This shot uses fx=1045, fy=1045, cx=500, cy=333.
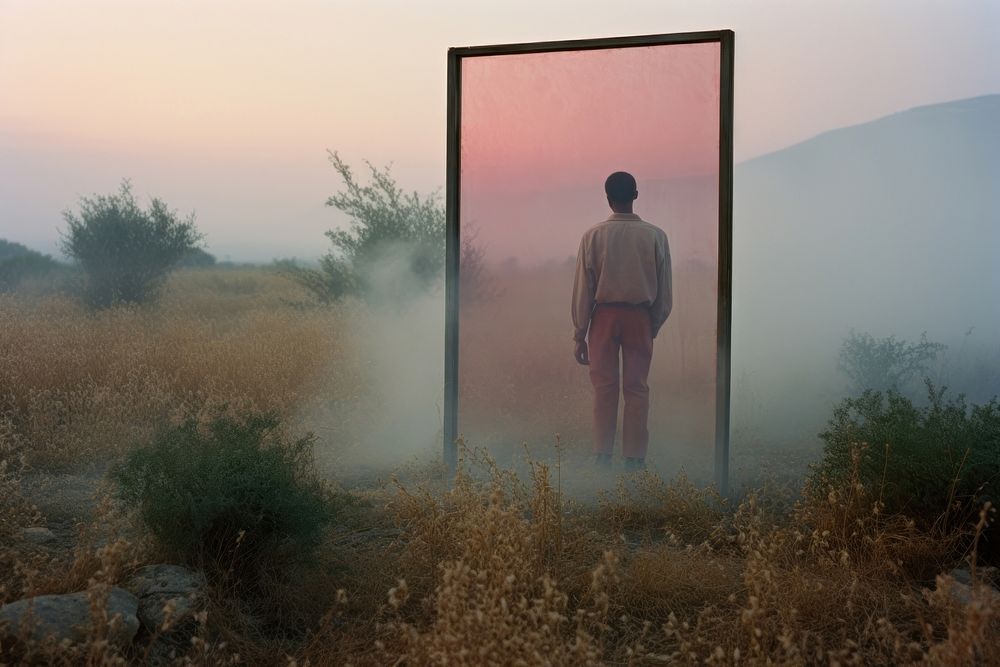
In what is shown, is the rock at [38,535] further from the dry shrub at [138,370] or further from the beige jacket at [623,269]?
the beige jacket at [623,269]

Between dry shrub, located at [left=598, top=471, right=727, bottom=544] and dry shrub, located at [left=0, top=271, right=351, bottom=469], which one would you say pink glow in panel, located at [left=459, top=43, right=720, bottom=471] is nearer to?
dry shrub, located at [left=598, top=471, right=727, bottom=544]

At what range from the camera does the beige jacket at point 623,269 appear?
6727mm

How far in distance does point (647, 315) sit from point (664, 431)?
0.76 metres

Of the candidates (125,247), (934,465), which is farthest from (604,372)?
(125,247)

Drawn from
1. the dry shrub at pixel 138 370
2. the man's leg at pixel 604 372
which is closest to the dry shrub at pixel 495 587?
the man's leg at pixel 604 372

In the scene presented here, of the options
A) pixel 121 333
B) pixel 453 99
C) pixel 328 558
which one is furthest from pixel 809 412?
pixel 121 333

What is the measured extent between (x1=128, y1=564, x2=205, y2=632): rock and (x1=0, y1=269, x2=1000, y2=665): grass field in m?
0.11

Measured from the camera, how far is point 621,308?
22.4 ft

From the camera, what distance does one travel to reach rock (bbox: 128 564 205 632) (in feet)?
14.4

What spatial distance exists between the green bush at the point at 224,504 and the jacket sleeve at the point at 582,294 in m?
2.33

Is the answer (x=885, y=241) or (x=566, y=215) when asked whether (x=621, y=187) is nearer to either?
(x=566, y=215)

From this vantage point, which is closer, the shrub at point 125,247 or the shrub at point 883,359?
the shrub at point 883,359

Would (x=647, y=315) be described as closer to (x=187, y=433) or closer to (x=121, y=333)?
(x=187, y=433)

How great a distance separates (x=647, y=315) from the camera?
22.3 feet
